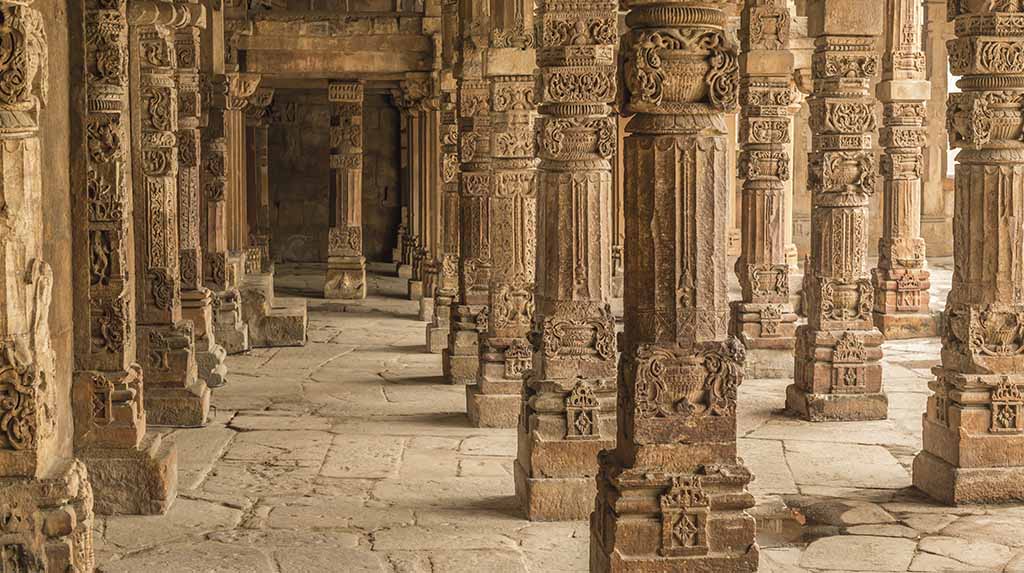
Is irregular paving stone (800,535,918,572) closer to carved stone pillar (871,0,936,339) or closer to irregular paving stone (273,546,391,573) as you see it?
irregular paving stone (273,546,391,573)

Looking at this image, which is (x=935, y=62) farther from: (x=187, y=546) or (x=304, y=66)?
(x=187, y=546)

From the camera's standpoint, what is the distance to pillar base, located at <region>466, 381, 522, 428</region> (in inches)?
440

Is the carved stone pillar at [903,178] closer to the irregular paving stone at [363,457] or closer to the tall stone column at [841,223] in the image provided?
the tall stone column at [841,223]

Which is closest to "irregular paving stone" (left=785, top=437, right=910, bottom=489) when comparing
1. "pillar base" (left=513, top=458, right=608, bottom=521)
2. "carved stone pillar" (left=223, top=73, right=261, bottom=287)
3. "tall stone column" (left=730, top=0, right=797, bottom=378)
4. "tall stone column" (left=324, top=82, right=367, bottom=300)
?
"pillar base" (left=513, top=458, right=608, bottom=521)

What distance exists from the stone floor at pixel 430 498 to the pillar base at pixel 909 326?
9.40 ft

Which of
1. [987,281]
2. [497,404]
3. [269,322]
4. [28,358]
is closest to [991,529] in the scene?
[987,281]

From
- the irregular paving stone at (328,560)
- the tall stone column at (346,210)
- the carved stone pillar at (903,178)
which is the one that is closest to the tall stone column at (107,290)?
the irregular paving stone at (328,560)

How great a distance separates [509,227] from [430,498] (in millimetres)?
2761

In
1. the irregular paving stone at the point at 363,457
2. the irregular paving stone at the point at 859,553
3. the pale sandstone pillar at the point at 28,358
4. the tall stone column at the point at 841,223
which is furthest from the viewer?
the tall stone column at the point at 841,223

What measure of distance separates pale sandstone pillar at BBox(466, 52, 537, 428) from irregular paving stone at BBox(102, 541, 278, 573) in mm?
3751

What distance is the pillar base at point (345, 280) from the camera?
22375 mm

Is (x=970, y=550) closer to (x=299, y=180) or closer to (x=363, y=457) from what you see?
(x=363, y=457)

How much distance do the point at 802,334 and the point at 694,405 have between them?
19.8ft

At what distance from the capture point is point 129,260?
8047 millimetres
